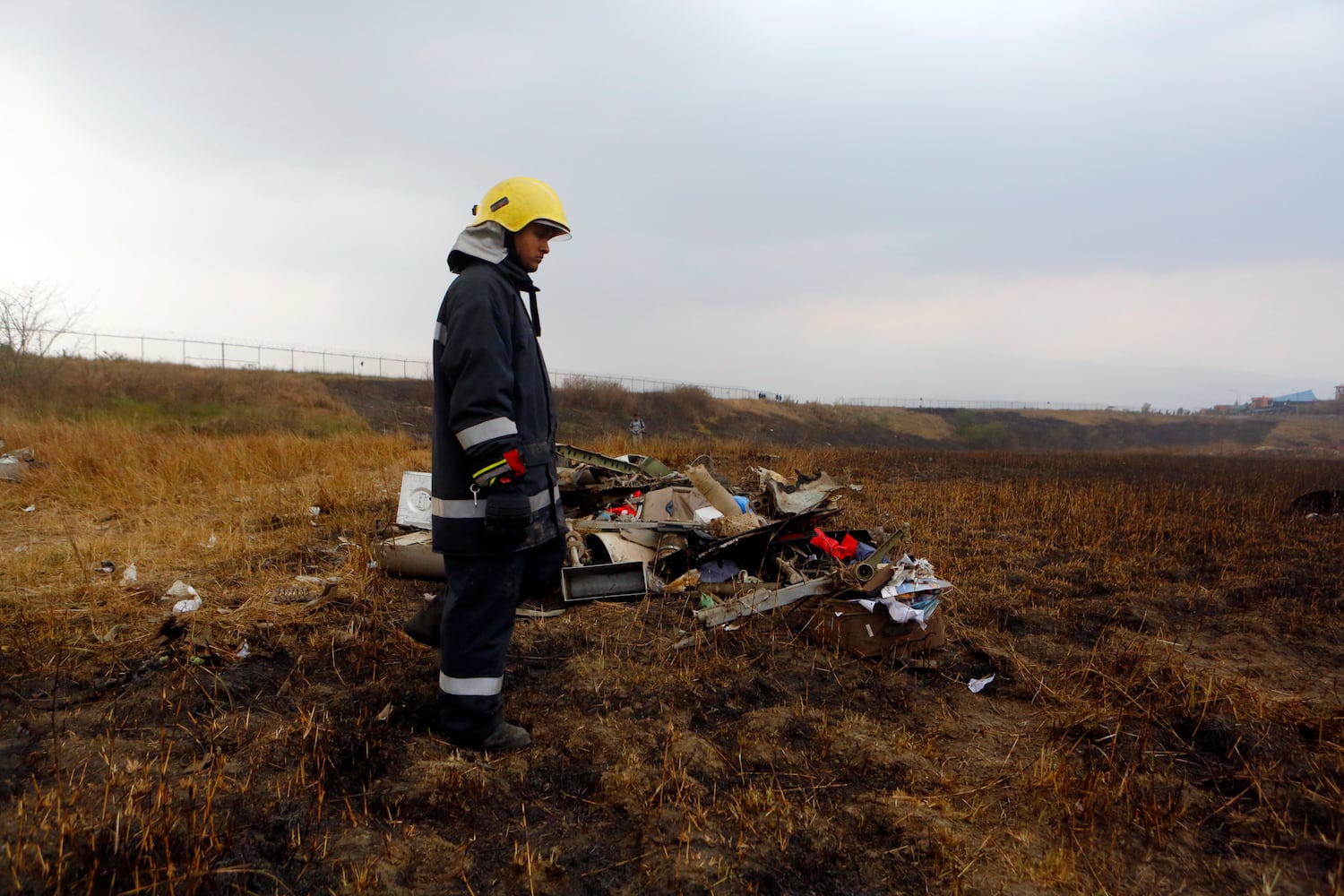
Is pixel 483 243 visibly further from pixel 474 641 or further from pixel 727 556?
pixel 727 556

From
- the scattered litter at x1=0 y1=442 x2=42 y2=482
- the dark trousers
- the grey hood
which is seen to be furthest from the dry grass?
the scattered litter at x1=0 y1=442 x2=42 y2=482

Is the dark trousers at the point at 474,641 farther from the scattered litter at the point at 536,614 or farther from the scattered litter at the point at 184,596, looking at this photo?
the scattered litter at the point at 184,596

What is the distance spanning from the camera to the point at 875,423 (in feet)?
149

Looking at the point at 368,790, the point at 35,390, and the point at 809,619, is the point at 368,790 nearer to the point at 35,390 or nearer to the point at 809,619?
the point at 809,619

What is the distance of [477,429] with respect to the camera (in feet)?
8.51

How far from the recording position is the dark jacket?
2602 millimetres

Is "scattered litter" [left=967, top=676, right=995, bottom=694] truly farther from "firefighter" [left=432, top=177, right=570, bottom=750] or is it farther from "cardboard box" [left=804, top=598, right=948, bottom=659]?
"firefighter" [left=432, top=177, right=570, bottom=750]

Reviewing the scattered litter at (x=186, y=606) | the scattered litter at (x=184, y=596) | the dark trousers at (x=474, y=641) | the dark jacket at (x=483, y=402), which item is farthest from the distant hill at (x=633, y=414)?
the dark trousers at (x=474, y=641)

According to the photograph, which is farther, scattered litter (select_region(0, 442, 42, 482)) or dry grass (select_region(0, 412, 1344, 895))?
scattered litter (select_region(0, 442, 42, 482))

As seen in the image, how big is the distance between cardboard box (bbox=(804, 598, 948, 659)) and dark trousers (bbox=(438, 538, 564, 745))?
1.99m

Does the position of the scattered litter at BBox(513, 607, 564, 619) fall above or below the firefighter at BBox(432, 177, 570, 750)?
below

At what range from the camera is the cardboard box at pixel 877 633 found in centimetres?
395

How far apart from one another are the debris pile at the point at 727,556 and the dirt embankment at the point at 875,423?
63.4 ft

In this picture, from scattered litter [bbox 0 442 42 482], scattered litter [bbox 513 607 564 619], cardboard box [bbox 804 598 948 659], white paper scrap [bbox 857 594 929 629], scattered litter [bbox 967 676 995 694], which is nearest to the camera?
scattered litter [bbox 967 676 995 694]
